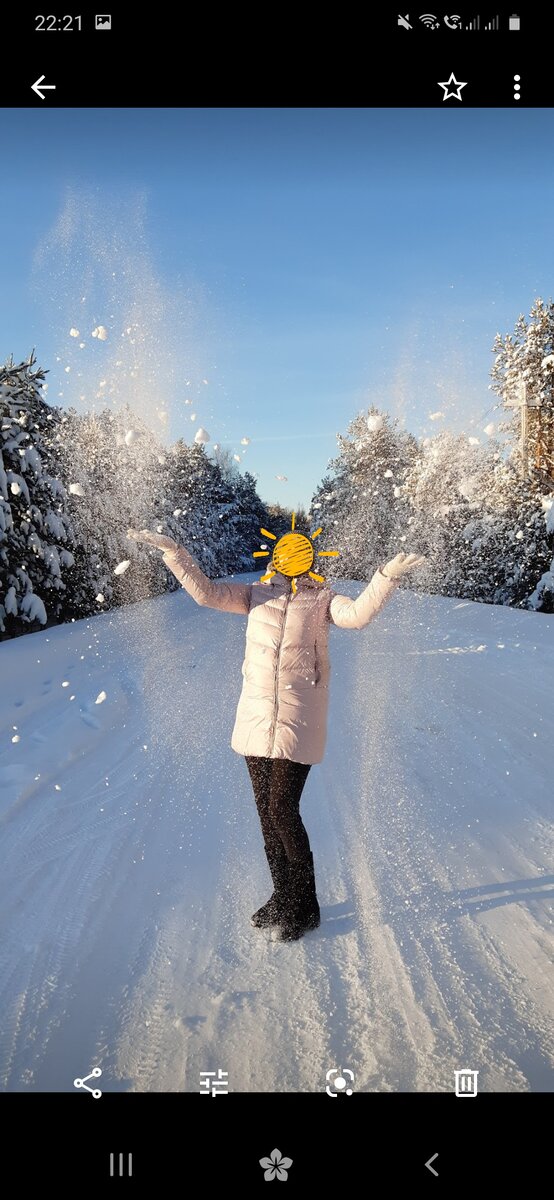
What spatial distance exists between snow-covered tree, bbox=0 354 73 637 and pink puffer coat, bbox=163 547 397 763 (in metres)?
12.4

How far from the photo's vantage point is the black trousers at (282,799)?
10.1ft

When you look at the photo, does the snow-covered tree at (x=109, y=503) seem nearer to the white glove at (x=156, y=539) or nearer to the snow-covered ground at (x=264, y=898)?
the snow-covered ground at (x=264, y=898)

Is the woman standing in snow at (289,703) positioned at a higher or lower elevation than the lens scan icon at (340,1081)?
higher
